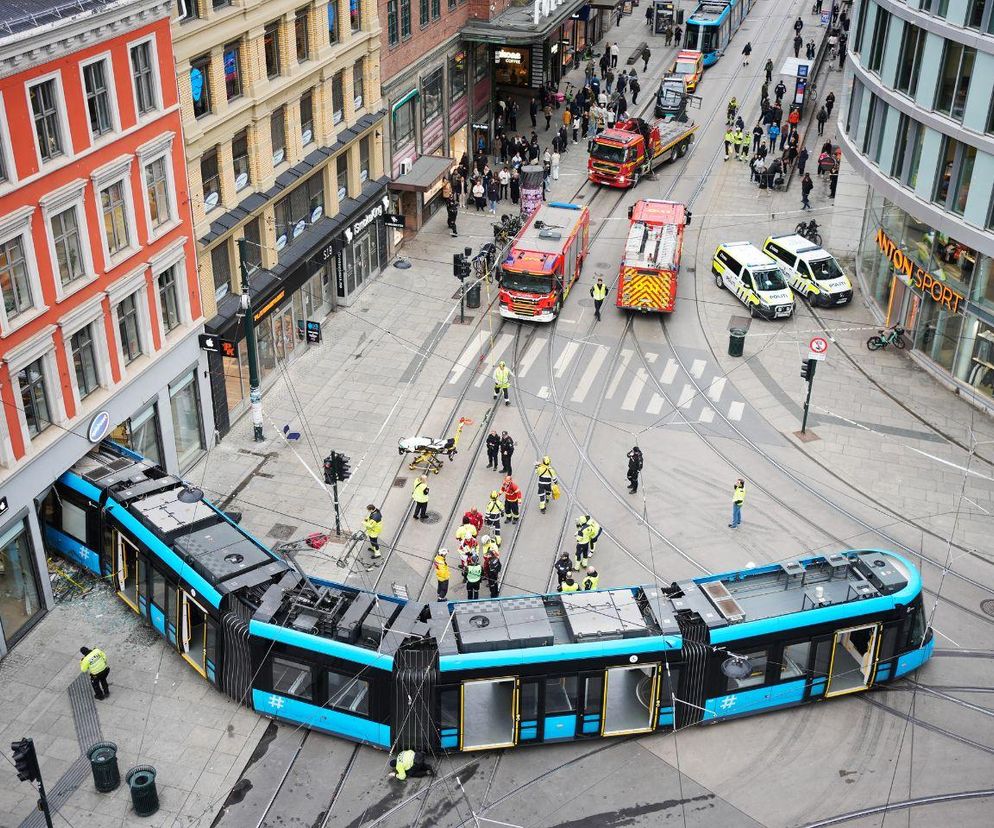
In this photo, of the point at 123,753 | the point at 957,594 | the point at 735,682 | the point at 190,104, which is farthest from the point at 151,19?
the point at 957,594

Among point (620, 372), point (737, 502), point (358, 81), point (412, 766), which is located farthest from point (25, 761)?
point (358, 81)

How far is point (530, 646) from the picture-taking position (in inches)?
973

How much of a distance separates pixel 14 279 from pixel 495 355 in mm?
20511

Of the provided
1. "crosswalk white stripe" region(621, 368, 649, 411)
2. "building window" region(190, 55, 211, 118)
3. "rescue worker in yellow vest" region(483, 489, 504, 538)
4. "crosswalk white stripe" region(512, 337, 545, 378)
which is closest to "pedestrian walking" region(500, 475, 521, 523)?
"rescue worker in yellow vest" region(483, 489, 504, 538)

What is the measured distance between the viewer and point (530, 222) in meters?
49.0

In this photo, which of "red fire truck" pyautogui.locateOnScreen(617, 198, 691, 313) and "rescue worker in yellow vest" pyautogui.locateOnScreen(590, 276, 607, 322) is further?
"rescue worker in yellow vest" pyautogui.locateOnScreen(590, 276, 607, 322)

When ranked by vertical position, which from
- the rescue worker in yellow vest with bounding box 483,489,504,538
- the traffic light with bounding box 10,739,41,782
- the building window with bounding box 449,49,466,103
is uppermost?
the building window with bounding box 449,49,466,103

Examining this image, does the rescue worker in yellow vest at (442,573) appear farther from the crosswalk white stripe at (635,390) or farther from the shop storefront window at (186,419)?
the crosswalk white stripe at (635,390)

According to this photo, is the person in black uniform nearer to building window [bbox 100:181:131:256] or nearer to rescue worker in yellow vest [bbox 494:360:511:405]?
rescue worker in yellow vest [bbox 494:360:511:405]

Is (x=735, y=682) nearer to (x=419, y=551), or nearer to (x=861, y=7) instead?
(x=419, y=551)

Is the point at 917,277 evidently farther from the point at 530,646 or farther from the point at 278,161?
the point at 530,646

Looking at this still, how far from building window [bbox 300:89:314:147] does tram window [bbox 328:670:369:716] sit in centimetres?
2285

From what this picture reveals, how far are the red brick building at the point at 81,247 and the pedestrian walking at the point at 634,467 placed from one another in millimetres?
13817

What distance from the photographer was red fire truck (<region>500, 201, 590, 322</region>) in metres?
45.8
